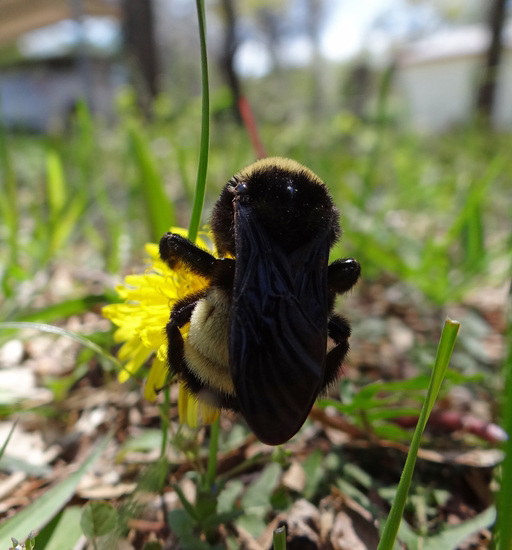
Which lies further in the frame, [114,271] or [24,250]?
[24,250]

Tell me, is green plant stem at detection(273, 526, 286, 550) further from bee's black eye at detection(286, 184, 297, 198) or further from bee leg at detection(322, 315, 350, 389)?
bee's black eye at detection(286, 184, 297, 198)

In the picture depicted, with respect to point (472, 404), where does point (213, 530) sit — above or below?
above

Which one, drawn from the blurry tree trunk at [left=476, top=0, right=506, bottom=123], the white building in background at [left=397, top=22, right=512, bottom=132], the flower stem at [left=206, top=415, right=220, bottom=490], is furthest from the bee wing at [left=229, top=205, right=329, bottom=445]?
the white building in background at [left=397, top=22, right=512, bottom=132]

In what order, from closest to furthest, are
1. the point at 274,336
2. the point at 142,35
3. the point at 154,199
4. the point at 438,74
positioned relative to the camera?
the point at 274,336, the point at 154,199, the point at 142,35, the point at 438,74

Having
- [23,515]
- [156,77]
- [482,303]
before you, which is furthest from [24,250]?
[156,77]

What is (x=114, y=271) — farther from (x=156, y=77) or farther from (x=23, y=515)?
(x=156, y=77)

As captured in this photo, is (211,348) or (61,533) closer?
(211,348)

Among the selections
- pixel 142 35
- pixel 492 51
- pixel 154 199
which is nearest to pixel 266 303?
pixel 154 199

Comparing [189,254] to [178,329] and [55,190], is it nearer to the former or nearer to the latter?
[178,329]
